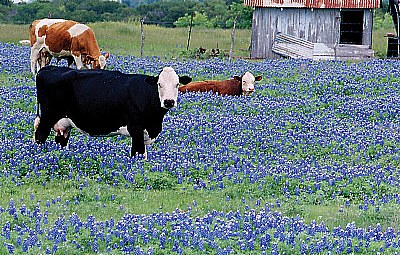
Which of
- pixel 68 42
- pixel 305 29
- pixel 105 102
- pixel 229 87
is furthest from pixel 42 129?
pixel 305 29

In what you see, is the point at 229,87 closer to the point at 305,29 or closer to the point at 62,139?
the point at 62,139

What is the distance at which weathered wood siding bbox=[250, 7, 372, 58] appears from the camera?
3462 cm

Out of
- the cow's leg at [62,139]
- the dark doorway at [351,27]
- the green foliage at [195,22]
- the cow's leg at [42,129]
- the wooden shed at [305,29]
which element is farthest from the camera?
the green foliage at [195,22]

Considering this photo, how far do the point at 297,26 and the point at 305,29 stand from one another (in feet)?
1.36

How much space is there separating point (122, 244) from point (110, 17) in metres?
68.7

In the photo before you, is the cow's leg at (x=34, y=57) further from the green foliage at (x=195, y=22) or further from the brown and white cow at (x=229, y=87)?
the green foliage at (x=195, y=22)

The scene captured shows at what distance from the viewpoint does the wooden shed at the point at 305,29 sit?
34.2 metres

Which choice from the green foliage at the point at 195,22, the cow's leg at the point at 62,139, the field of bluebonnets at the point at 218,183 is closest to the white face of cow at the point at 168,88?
the field of bluebonnets at the point at 218,183

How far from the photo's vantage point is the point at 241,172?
1080cm

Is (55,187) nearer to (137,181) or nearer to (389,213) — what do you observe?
(137,181)

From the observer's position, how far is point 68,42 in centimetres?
2128

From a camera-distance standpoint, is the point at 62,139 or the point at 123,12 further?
the point at 123,12

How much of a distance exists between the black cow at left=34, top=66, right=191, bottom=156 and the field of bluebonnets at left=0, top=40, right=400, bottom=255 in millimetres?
418

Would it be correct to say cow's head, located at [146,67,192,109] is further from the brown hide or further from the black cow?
the brown hide
